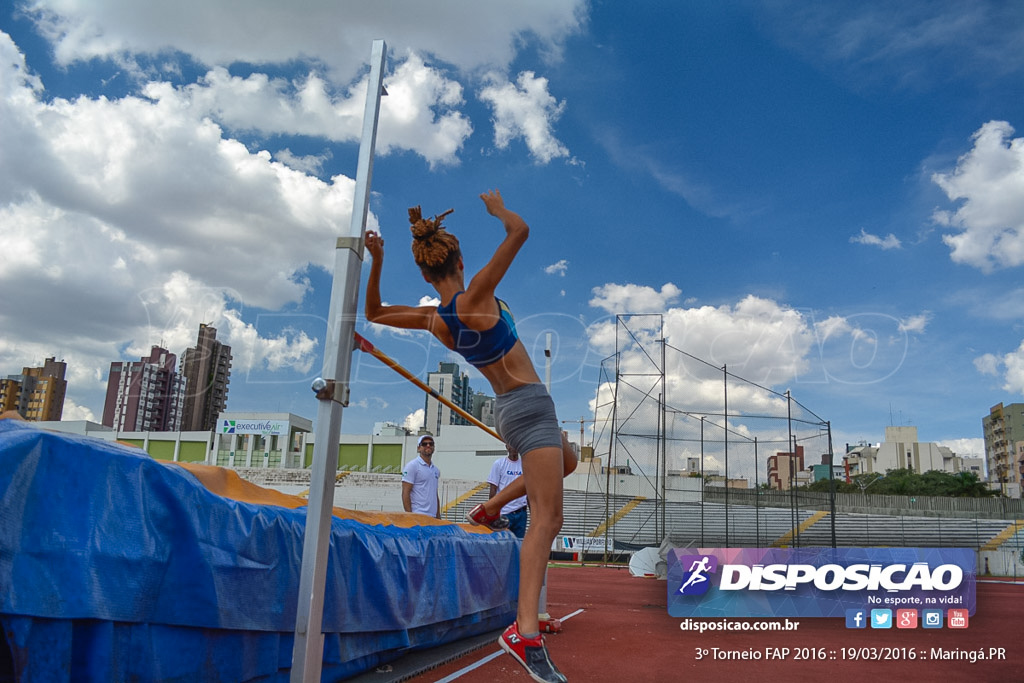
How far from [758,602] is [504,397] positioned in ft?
12.3

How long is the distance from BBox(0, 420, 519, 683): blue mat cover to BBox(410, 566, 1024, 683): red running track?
32.4 inches

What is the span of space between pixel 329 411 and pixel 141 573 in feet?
2.08

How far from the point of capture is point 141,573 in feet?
5.45

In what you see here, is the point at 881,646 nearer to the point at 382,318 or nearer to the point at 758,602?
the point at 758,602

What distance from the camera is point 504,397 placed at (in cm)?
230

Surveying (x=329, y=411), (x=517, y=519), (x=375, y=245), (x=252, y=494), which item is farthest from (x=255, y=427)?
(x=329, y=411)

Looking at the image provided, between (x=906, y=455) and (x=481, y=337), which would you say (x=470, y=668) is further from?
(x=906, y=455)

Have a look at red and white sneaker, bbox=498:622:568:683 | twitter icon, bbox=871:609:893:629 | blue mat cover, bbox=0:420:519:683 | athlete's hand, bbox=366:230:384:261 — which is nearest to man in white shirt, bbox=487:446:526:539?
twitter icon, bbox=871:609:893:629

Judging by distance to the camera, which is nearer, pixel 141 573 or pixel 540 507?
pixel 141 573

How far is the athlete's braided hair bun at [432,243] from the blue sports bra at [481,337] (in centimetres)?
17

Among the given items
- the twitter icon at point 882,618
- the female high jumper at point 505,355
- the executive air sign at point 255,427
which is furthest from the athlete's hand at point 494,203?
the executive air sign at point 255,427

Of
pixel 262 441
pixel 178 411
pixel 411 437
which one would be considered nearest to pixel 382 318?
pixel 411 437

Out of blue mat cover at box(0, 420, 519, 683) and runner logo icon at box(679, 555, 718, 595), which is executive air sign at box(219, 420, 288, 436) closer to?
runner logo icon at box(679, 555, 718, 595)

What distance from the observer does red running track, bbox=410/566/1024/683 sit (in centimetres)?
293
